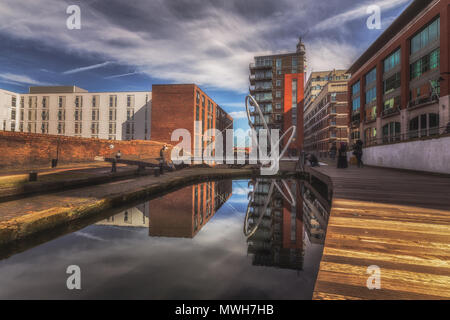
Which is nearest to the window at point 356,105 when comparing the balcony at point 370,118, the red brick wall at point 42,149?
the balcony at point 370,118

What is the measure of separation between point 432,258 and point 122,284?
3.82 m

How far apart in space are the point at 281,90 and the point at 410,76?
29590 mm

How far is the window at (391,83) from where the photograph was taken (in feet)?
75.4

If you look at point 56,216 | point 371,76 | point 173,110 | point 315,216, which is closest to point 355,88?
point 371,76

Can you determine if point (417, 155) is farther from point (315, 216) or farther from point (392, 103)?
point (392, 103)

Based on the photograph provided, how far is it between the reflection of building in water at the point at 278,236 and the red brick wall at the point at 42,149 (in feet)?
51.1

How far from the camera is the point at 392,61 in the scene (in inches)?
933

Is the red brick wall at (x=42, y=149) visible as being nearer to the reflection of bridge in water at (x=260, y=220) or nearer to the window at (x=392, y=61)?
the reflection of bridge in water at (x=260, y=220)

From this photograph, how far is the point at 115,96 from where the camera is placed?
53.9 m

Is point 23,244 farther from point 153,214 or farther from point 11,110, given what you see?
point 11,110

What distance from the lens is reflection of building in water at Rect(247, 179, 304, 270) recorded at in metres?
4.34

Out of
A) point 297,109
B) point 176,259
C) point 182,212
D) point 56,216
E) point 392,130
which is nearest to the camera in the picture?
point 176,259

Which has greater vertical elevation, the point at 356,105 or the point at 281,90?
the point at 281,90

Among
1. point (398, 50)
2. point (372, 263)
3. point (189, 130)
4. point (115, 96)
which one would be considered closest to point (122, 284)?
point (372, 263)
